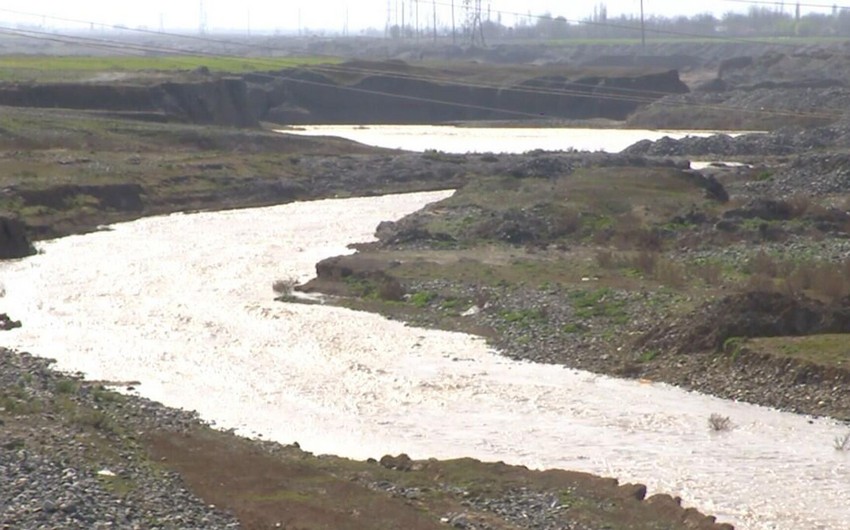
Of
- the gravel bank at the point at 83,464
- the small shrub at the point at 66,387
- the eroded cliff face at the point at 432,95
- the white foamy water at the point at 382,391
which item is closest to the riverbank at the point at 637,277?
the white foamy water at the point at 382,391

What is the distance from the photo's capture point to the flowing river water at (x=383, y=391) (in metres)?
21.5

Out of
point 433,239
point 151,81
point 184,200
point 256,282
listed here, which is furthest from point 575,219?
point 151,81

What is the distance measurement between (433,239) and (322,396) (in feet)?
54.9

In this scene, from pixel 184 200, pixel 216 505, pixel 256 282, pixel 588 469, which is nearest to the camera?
pixel 216 505

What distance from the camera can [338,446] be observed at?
76.2 ft

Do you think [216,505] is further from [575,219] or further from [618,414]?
[575,219]

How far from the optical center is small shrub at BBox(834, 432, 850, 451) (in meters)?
22.5

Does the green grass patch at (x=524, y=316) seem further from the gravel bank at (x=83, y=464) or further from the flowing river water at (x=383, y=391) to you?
the gravel bank at (x=83, y=464)

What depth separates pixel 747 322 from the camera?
28297 mm

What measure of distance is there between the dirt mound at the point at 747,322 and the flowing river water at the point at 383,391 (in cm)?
181

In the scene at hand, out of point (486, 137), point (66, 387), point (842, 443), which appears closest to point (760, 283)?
point (842, 443)

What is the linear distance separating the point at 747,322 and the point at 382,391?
6.82 m

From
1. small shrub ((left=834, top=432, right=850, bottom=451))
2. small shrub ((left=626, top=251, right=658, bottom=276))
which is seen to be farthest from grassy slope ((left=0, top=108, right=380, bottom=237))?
small shrub ((left=834, top=432, right=850, bottom=451))

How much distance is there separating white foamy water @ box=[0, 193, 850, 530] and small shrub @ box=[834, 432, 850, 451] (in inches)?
6.1
